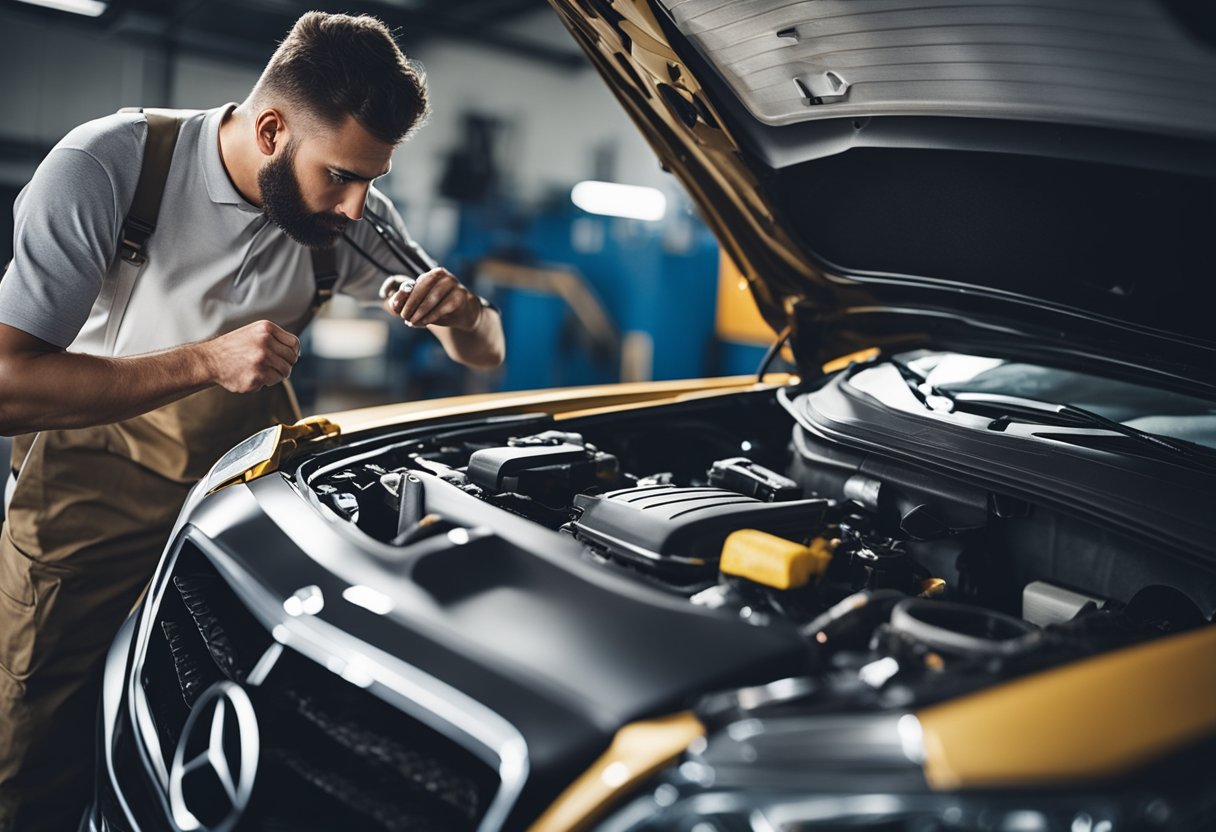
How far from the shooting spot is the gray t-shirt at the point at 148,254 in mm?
1382

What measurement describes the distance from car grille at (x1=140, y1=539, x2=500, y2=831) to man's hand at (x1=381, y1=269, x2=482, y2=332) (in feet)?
2.15

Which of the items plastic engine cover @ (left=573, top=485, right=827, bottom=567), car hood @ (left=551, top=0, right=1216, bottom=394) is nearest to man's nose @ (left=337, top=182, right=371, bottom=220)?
car hood @ (left=551, top=0, right=1216, bottom=394)

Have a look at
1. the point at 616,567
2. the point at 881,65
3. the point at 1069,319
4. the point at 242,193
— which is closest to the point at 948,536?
the point at 1069,319

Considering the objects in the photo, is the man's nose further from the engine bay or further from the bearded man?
the engine bay

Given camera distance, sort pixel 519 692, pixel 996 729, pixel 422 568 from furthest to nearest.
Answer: pixel 422 568, pixel 519 692, pixel 996 729

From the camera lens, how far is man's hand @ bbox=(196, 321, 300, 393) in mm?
1399

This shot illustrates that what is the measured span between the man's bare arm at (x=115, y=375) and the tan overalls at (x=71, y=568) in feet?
0.75

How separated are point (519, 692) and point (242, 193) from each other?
1.20 m

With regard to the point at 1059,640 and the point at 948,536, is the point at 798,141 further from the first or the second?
the point at 1059,640

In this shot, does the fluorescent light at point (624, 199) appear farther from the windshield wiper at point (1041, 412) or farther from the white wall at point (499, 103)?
the windshield wiper at point (1041, 412)

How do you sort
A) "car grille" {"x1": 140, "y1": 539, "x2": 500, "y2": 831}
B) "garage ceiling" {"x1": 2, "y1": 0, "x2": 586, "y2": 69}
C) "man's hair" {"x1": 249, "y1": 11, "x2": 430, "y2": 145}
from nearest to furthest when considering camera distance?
1. "car grille" {"x1": 140, "y1": 539, "x2": 500, "y2": 831}
2. "man's hair" {"x1": 249, "y1": 11, "x2": 430, "y2": 145}
3. "garage ceiling" {"x1": 2, "y1": 0, "x2": 586, "y2": 69}

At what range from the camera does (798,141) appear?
1.56 meters

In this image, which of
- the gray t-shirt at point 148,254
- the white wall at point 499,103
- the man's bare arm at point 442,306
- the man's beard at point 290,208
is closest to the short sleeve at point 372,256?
the gray t-shirt at point 148,254

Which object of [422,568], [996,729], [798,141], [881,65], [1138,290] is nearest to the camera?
[996,729]
